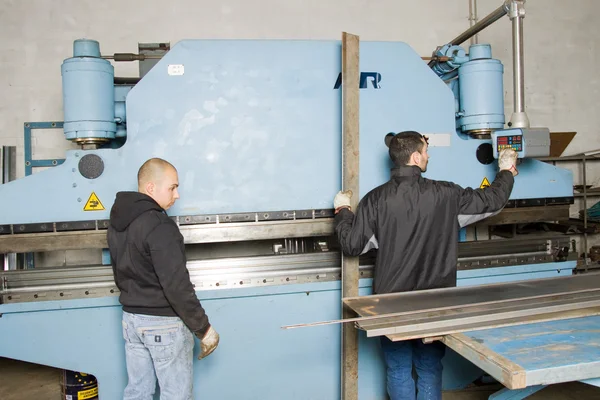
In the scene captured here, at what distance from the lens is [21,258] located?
9.20 ft

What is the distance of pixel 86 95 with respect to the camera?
5.58 ft

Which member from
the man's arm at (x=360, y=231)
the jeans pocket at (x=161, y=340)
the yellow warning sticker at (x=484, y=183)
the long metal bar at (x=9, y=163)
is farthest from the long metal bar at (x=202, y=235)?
the long metal bar at (x=9, y=163)

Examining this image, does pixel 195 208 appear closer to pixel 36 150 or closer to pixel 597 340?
pixel 597 340

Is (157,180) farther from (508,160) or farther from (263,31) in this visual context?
(263,31)

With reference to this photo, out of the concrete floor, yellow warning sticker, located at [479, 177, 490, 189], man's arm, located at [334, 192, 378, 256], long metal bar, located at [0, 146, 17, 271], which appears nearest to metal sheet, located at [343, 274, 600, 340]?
man's arm, located at [334, 192, 378, 256]

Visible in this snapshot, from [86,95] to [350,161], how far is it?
101 centimetres

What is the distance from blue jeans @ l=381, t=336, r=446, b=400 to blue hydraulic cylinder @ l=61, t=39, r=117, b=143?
1361mm

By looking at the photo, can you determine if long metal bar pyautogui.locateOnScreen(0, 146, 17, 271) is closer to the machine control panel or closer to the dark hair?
the dark hair

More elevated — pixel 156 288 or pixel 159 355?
pixel 156 288

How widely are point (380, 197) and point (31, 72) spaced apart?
2425 millimetres

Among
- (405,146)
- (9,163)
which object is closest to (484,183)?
(405,146)

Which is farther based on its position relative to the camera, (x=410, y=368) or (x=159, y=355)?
(x=410, y=368)

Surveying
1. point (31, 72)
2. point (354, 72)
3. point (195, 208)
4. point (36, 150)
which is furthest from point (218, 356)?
point (31, 72)

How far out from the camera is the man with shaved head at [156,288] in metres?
1.42
